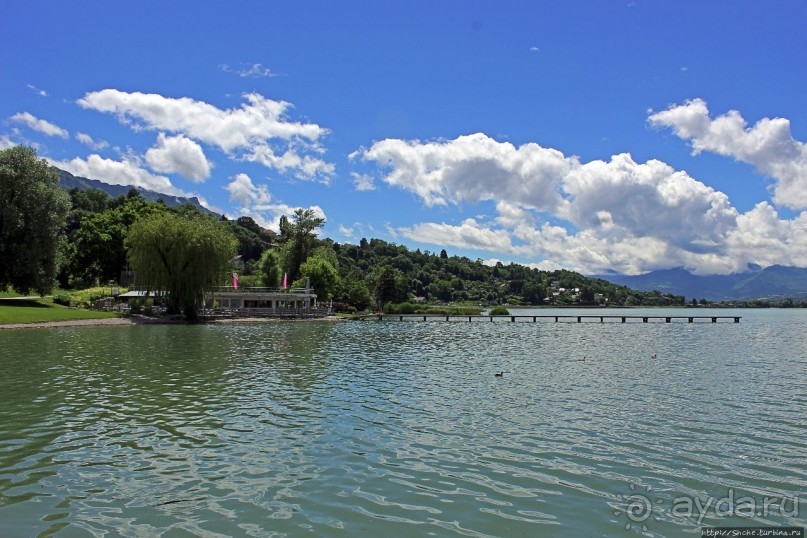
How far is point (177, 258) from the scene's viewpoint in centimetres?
6384

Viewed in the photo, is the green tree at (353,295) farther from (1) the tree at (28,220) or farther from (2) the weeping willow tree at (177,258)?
(1) the tree at (28,220)

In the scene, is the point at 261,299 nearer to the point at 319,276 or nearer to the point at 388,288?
the point at 319,276

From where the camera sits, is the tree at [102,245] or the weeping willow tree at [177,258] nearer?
the weeping willow tree at [177,258]

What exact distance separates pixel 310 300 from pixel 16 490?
83.4 meters

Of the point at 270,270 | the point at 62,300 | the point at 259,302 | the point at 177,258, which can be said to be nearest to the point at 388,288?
the point at 270,270

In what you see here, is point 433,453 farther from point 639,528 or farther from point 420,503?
point 639,528

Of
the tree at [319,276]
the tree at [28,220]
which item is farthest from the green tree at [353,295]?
the tree at [28,220]

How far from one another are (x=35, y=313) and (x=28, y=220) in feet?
31.0

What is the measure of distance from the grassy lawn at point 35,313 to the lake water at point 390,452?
2806 cm

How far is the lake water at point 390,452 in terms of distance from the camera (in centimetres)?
885

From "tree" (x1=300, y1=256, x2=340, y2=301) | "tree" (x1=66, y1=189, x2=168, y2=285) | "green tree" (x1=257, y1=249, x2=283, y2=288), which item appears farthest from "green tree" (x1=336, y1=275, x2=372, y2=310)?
"tree" (x1=66, y1=189, x2=168, y2=285)

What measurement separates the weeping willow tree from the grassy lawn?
6.66 m

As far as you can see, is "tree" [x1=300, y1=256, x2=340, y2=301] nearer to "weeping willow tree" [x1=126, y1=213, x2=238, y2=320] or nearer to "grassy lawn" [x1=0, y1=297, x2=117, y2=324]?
"weeping willow tree" [x1=126, y1=213, x2=238, y2=320]

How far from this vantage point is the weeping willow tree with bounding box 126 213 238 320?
209 feet
